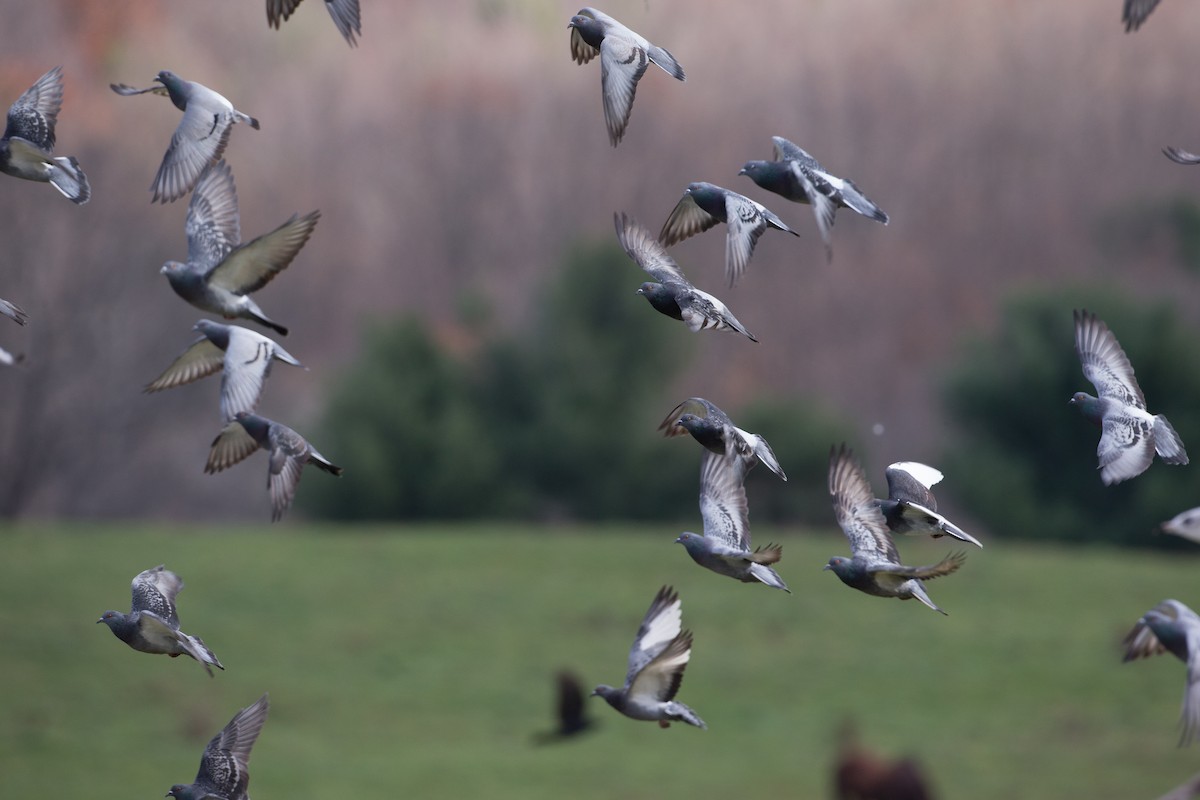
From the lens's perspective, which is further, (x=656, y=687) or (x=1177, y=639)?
(x=656, y=687)

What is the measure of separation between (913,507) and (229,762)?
231 centimetres

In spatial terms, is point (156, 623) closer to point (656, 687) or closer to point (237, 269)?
point (237, 269)

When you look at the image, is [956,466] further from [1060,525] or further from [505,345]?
[505,345]

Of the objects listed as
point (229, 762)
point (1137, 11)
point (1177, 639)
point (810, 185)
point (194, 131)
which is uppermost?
Result: point (1137, 11)

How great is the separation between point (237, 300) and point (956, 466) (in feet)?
74.2

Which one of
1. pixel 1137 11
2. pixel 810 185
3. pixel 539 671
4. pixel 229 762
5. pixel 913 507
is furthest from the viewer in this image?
pixel 539 671

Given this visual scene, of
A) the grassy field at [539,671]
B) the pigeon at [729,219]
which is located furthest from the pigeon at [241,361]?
the grassy field at [539,671]

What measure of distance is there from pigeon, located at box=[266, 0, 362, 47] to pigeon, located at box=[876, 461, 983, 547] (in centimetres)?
219

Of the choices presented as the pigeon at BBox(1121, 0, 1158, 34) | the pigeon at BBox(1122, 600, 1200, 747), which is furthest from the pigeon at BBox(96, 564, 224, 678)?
the pigeon at BBox(1121, 0, 1158, 34)

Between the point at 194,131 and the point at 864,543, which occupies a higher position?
the point at 194,131

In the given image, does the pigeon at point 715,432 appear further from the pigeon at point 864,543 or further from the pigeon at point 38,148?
the pigeon at point 38,148

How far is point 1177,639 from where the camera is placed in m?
3.91

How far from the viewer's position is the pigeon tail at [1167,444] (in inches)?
175

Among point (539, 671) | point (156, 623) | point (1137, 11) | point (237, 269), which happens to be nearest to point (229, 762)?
point (156, 623)
